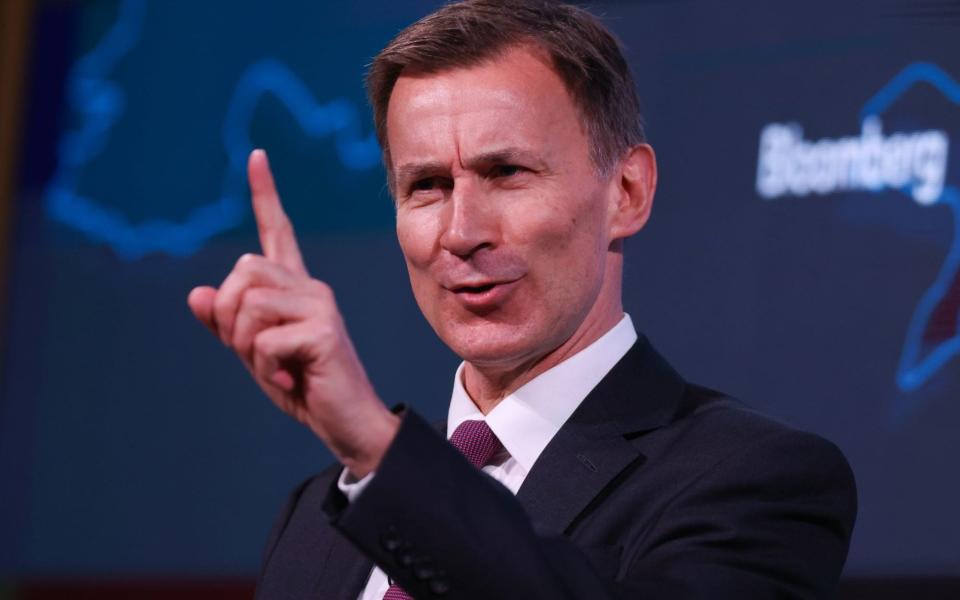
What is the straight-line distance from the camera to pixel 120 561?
3266 millimetres

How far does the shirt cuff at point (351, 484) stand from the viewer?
107 cm

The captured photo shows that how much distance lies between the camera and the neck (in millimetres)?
1633

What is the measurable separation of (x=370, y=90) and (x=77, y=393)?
6.59 feet

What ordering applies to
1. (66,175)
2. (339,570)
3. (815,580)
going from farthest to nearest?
(66,175), (339,570), (815,580)

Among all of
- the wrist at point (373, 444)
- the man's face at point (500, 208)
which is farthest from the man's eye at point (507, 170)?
the wrist at point (373, 444)

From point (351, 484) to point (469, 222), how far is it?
50 centimetres

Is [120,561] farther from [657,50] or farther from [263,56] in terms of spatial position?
[657,50]

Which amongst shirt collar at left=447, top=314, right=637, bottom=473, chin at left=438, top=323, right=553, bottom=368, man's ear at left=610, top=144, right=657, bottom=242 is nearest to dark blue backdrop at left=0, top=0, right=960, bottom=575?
man's ear at left=610, top=144, right=657, bottom=242

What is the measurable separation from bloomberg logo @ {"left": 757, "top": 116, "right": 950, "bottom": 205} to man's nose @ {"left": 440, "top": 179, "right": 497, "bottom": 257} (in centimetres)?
112

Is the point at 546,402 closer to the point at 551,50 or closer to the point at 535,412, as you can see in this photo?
the point at 535,412

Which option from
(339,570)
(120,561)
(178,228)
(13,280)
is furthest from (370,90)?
(13,280)

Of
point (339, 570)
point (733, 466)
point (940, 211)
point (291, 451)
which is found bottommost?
point (291, 451)

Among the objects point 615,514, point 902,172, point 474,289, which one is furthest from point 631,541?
point 902,172

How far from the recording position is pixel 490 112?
61.4 inches
